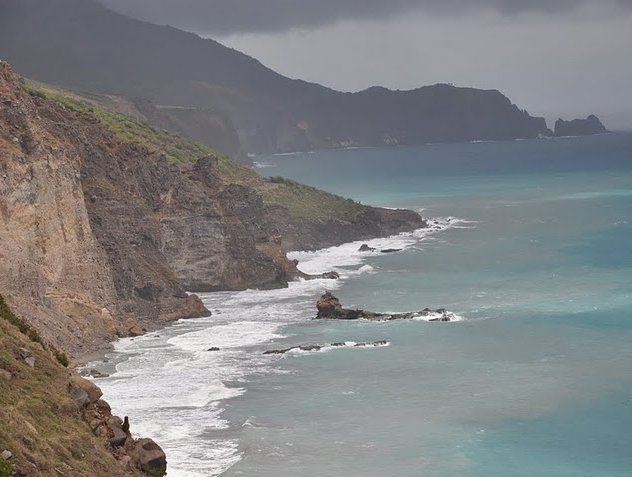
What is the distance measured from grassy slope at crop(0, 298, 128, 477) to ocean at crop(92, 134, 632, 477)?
9.90 meters

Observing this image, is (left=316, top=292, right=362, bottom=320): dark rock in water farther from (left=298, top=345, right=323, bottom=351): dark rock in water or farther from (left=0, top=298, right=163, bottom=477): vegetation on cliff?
(left=0, top=298, right=163, bottom=477): vegetation on cliff

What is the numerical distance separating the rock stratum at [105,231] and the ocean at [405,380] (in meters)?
2.46

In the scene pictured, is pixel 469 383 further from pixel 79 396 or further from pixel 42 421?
pixel 42 421

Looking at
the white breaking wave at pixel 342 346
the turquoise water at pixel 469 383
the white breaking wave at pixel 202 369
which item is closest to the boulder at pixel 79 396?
the white breaking wave at pixel 202 369

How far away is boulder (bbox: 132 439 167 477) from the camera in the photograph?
36.2 m

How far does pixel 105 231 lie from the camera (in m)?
76.1

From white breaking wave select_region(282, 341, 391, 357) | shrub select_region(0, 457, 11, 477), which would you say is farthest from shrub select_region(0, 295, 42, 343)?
white breaking wave select_region(282, 341, 391, 357)

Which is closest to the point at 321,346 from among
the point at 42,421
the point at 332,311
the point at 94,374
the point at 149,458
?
the point at 332,311

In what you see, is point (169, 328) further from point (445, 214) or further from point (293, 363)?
point (445, 214)

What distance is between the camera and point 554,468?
47.2 meters

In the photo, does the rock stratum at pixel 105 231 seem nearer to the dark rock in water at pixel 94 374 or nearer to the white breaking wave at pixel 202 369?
the white breaking wave at pixel 202 369

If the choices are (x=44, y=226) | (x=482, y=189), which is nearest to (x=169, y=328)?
(x=44, y=226)

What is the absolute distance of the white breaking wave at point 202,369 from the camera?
4956cm

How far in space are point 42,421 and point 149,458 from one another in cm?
397
